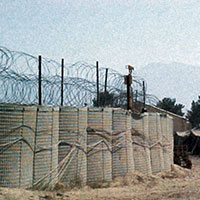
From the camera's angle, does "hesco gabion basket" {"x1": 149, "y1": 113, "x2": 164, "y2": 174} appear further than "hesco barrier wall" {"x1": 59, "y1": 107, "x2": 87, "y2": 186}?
Yes

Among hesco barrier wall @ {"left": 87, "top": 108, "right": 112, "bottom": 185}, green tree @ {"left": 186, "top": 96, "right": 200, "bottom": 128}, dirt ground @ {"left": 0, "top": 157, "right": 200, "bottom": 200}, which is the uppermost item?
green tree @ {"left": 186, "top": 96, "right": 200, "bottom": 128}

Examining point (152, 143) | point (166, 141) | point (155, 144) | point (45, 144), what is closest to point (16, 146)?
point (45, 144)

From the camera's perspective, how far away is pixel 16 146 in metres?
6.18

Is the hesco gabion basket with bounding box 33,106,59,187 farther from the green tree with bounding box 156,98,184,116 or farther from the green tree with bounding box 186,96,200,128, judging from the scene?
the green tree with bounding box 156,98,184,116

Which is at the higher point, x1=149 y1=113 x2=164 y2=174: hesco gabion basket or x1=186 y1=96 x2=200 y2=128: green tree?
x1=186 y1=96 x2=200 y2=128: green tree

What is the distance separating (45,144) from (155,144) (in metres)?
4.62

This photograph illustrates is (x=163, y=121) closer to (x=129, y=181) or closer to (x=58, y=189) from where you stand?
(x=129, y=181)

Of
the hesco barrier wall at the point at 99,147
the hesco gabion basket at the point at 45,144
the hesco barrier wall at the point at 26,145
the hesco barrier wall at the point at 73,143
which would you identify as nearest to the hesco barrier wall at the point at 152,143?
the hesco barrier wall at the point at 99,147

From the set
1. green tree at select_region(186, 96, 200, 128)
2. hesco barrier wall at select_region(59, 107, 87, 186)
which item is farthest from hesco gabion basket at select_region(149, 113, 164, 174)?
green tree at select_region(186, 96, 200, 128)

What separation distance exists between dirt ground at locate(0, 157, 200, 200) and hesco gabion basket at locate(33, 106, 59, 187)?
0.43m

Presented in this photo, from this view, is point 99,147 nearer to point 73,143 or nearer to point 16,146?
point 73,143

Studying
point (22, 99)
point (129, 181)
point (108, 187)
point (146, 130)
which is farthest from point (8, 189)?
point (146, 130)

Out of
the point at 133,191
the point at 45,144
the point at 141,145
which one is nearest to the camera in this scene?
the point at 45,144

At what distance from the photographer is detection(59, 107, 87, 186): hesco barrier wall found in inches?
285
